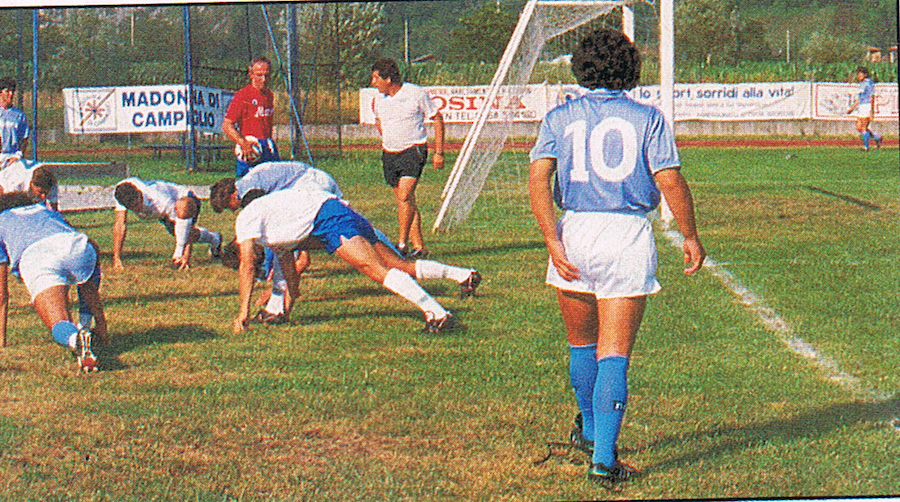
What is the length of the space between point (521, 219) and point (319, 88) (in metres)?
15.3

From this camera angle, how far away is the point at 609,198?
4148 mm

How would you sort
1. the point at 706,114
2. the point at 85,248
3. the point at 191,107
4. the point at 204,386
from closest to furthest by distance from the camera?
the point at 204,386 → the point at 85,248 → the point at 191,107 → the point at 706,114

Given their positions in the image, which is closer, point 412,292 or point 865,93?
point 412,292

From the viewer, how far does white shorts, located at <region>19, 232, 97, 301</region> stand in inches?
256

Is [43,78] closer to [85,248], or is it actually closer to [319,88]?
[319,88]

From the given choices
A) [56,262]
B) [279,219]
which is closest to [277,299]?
[279,219]

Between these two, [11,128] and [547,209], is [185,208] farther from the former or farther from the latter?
[547,209]

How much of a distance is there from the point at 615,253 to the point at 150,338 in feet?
13.1

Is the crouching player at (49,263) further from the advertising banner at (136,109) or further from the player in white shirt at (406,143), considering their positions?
the advertising banner at (136,109)

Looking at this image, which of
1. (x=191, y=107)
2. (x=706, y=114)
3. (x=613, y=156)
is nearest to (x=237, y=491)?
(x=613, y=156)

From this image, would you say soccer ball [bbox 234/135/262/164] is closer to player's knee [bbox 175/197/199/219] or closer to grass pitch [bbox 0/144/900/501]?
player's knee [bbox 175/197/199/219]

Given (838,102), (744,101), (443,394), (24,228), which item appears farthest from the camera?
(744,101)

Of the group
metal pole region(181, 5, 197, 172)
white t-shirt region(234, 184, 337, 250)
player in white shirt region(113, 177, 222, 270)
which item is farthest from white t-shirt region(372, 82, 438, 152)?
metal pole region(181, 5, 197, 172)

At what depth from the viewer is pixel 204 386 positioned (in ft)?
19.4
